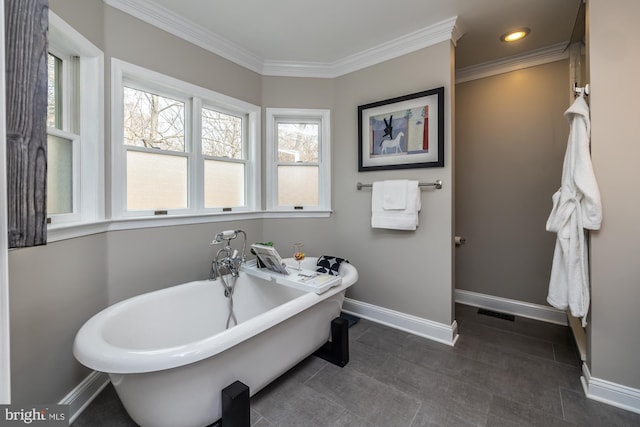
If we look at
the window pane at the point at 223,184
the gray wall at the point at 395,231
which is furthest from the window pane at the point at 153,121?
the gray wall at the point at 395,231

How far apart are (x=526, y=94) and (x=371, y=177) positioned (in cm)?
167

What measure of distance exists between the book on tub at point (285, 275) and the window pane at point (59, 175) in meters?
1.18

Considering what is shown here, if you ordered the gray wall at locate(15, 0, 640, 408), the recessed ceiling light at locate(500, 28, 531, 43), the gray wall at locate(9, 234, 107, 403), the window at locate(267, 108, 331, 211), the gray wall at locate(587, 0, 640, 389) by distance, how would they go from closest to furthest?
1. the gray wall at locate(9, 234, 107, 403)
2. the gray wall at locate(15, 0, 640, 408)
3. the gray wall at locate(587, 0, 640, 389)
4. the recessed ceiling light at locate(500, 28, 531, 43)
5. the window at locate(267, 108, 331, 211)

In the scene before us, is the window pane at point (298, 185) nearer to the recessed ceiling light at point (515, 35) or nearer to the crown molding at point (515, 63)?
the crown molding at point (515, 63)

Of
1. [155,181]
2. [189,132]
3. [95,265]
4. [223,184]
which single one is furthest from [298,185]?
[95,265]

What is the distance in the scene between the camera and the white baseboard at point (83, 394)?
1578 mm

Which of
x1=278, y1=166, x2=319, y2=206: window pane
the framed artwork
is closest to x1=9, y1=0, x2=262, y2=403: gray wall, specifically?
x1=278, y1=166, x2=319, y2=206: window pane

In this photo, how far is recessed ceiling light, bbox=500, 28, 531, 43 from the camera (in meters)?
2.35

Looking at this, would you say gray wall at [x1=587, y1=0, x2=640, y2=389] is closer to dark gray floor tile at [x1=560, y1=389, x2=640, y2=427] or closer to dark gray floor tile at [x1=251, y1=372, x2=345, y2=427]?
dark gray floor tile at [x1=560, y1=389, x2=640, y2=427]

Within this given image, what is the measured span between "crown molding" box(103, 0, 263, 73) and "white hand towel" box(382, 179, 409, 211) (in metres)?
1.75

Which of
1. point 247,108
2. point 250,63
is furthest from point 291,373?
point 250,63

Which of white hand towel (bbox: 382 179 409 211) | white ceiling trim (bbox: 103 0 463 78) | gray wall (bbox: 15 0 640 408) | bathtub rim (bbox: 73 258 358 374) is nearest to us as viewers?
bathtub rim (bbox: 73 258 358 374)

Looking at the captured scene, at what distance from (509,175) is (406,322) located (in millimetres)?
1773

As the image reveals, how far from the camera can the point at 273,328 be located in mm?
1635
